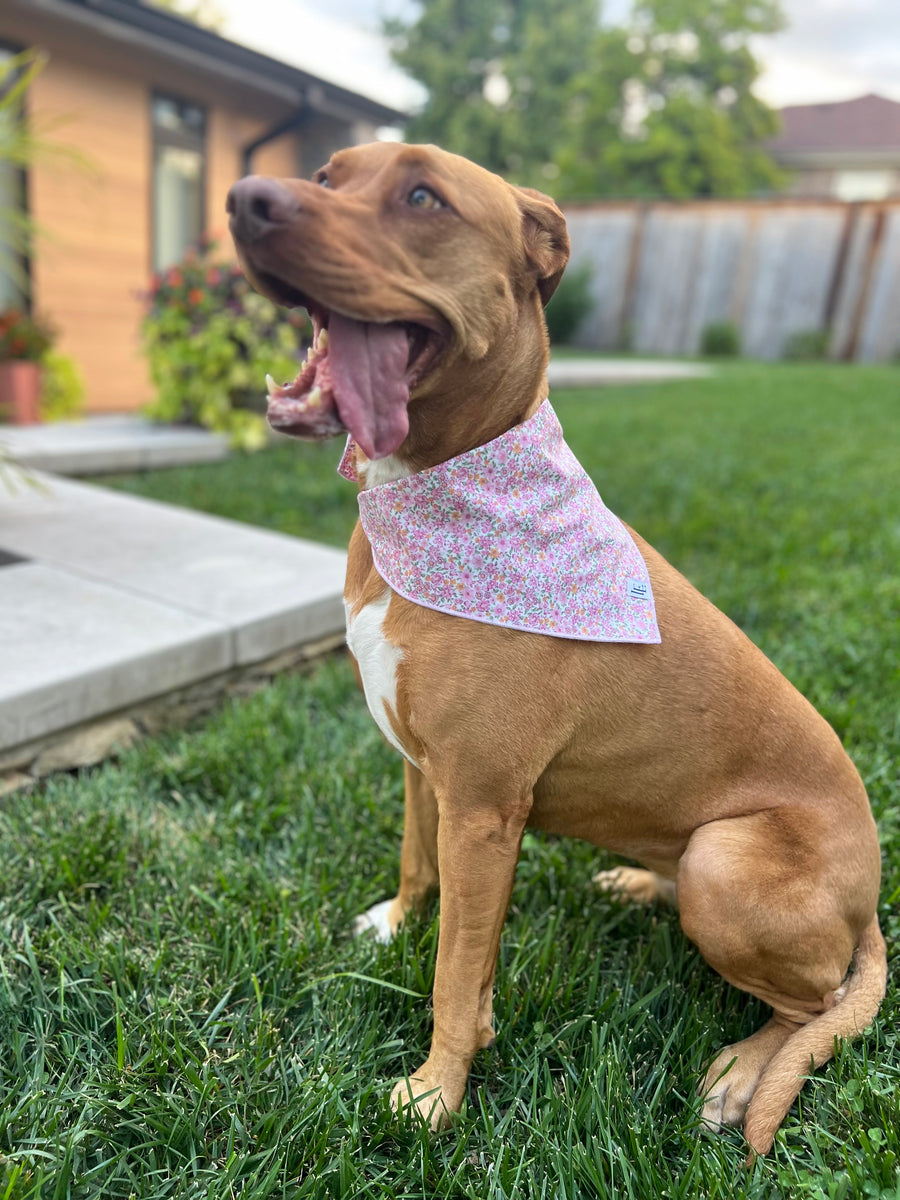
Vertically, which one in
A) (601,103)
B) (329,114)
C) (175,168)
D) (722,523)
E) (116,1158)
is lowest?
(116,1158)

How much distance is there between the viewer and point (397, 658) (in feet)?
5.43

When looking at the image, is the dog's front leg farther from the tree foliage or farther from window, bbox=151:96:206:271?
the tree foliage

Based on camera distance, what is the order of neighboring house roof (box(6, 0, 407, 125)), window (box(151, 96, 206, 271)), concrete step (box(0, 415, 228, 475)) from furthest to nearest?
window (box(151, 96, 206, 271)) < neighboring house roof (box(6, 0, 407, 125)) < concrete step (box(0, 415, 228, 475))

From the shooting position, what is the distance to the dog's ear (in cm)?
158

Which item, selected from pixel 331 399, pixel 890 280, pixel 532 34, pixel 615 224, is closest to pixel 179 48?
pixel 331 399

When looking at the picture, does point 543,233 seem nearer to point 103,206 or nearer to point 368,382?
point 368,382

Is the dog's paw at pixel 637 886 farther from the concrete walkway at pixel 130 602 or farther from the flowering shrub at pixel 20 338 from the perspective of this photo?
the flowering shrub at pixel 20 338

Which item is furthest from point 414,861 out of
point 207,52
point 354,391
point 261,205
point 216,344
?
point 207,52

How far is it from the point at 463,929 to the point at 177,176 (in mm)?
8899

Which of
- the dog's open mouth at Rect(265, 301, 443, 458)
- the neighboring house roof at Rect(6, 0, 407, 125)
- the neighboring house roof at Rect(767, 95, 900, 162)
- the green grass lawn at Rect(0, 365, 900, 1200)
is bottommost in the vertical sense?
the green grass lawn at Rect(0, 365, 900, 1200)

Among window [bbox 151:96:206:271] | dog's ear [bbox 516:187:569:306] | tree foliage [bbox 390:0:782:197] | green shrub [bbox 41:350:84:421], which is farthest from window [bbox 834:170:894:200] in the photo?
dog's ear [bbox 516:187:569:306]

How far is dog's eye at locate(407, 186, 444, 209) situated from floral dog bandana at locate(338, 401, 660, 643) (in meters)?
0.42

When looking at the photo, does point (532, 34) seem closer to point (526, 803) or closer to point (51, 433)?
point (51, 433)

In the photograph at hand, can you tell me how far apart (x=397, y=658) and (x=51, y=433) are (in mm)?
5739
